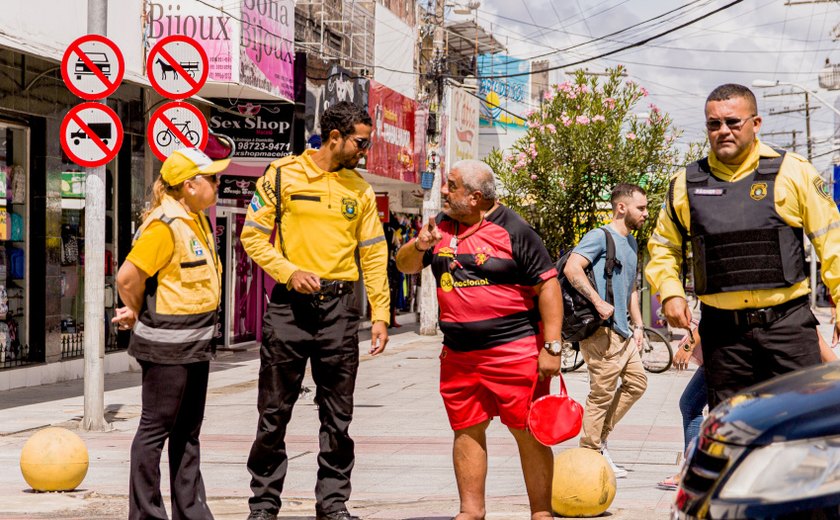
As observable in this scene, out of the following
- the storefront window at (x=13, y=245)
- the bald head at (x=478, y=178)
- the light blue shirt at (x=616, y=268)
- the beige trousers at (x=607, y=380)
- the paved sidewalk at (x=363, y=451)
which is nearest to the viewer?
the bald head at (x=478, y=178)

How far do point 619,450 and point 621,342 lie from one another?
5.00ft

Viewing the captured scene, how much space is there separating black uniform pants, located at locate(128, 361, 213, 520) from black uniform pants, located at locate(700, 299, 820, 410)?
2454mm

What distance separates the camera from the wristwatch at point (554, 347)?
630 cm

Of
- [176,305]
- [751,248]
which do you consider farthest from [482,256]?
[176,305]

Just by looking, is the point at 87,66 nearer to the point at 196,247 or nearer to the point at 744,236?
the point at 196,247

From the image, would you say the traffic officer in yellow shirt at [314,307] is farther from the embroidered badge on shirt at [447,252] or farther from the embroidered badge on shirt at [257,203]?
the embroidered badge on shirt at [447,252]

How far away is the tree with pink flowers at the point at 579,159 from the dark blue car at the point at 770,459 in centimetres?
1803

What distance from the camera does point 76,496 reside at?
7.99 m

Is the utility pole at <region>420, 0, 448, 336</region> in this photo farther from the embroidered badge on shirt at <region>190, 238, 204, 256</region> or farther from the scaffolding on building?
the embroidered badge on shirt at <region>190, 238, 204, 256</region>

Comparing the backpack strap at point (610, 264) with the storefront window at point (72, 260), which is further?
the storefront window at point (72, 260)

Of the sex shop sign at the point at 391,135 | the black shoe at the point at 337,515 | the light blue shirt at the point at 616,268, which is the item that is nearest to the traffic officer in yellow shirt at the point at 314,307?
the black shoe at the point at 337,515

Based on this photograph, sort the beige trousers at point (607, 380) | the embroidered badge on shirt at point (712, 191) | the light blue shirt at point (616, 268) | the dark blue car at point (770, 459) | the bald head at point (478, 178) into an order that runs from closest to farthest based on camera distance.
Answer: the dark blue car at point (770, 459)
the embroidered badge on shirt at point (712, 191)
the bald head at point (478, 178)
the beige trousers at point (607, 380)
the light blue shirt at point (616, 268)

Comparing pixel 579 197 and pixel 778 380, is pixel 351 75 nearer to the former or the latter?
pixel 579 197

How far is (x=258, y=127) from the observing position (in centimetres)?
2094
